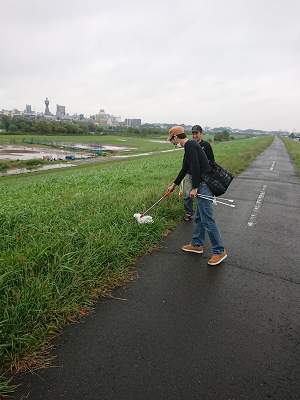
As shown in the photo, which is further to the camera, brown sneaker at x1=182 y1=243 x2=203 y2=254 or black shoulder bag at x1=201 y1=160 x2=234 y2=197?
brown sneaker at x1=182 y1=243 x2=203 y2=254

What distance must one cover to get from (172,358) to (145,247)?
2167 millimetres

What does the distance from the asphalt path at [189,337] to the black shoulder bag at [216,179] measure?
1.17 meters

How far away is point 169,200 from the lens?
641 centimetres

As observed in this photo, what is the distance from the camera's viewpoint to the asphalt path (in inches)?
74.6

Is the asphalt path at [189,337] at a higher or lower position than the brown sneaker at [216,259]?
lower

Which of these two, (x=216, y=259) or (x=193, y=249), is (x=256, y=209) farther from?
(x=216, y=259)

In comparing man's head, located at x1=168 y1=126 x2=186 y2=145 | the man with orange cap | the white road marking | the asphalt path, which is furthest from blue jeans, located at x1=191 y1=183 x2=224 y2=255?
the white road marking

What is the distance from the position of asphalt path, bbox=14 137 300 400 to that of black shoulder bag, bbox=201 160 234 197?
3.82 ft

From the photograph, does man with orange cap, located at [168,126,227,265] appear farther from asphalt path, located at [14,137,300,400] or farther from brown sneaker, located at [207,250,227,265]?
asphalt path, located at [14,137,300,400]

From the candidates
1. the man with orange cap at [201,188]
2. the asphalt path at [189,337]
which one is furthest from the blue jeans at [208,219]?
the asphalt path at [189,337]

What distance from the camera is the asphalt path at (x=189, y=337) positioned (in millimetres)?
1896

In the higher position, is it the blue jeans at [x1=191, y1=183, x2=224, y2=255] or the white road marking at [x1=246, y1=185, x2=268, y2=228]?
the blue jeans at [x1=191, y1=183, x2=224, y2=255]

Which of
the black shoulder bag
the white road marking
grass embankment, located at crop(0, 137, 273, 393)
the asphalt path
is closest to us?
the asphalt path

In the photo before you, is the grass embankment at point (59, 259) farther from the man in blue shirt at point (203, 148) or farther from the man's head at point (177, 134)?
the man's head at point (177, 134)
